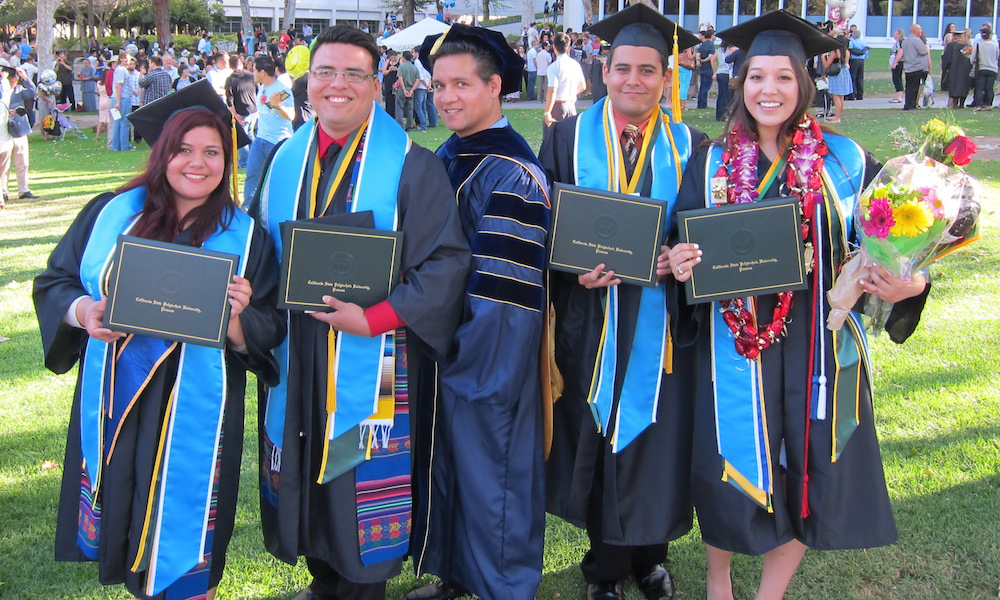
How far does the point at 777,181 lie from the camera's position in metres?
2.88

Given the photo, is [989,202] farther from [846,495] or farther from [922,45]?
[922,45]

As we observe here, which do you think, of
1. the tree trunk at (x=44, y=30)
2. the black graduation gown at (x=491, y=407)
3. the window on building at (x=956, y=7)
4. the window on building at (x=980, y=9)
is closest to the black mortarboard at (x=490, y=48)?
the black graduation gown at (x=491, y=407)

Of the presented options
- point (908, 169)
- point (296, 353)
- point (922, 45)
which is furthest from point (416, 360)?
point (922, 45)

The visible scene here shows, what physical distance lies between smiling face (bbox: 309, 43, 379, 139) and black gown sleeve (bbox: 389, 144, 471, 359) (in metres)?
0.24

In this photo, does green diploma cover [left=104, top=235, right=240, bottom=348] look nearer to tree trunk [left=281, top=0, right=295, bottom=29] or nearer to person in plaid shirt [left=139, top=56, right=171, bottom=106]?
person in plaid shirt [left=139, top=56, right=171, bottom=106]

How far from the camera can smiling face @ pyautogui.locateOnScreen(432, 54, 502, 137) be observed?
305cm

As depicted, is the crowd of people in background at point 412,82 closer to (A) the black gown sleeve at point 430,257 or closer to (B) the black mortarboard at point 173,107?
(B) the black mortarboard at point 173,107

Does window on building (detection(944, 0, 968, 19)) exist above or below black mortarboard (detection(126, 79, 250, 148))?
above

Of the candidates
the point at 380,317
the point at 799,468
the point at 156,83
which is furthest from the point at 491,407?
the point at 156,83

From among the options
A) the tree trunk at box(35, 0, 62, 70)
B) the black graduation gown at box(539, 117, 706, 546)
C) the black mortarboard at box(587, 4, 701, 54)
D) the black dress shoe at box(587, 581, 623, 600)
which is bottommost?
the black dress shoe at box(587, 581, 623, 600)

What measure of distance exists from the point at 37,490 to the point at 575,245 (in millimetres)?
2996

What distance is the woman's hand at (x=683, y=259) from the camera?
9.11 ft

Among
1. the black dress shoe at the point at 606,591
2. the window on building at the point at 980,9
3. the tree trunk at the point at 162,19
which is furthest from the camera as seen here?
the tree trunk at the point at 162,19

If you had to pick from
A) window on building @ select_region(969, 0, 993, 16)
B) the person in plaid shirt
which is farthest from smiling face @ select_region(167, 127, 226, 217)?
window on building @ select_region(969, 0, 993, 16)
